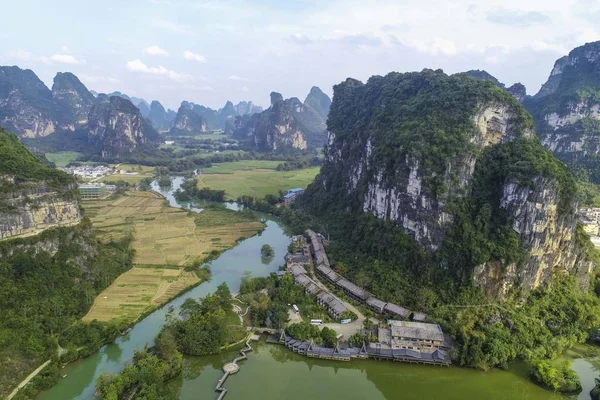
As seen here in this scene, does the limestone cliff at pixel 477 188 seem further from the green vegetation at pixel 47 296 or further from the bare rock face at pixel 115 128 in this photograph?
the bare rock face at pixel 115 128

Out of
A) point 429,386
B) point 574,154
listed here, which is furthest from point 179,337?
point 574,154

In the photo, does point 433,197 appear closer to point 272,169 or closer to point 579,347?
point 579,347

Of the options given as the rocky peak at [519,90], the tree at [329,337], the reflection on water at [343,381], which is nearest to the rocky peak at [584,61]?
the rocky peak at [519,90]

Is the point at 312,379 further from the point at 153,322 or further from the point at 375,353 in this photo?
the point at 153,322

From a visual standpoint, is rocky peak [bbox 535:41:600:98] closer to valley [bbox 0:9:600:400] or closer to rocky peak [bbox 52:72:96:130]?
valley [bbox 0:9:600:400]

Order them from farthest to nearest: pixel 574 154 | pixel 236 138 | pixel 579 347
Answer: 1. pixel 236 138
2. pixel 574 154
3. pixel 579 347

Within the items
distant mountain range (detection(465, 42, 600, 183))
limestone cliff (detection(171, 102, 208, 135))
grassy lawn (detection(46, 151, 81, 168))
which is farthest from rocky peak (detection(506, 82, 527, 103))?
limestone cliff (detection(171, 102, 208, 135))
